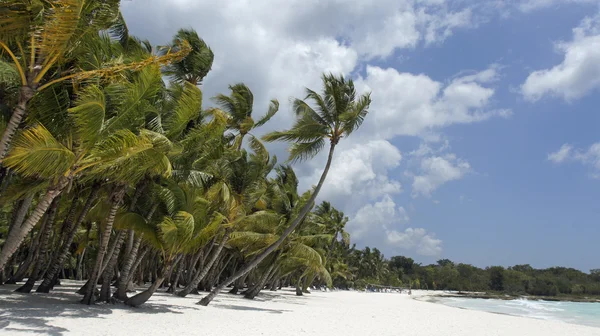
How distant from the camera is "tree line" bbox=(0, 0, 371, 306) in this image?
661 centimetres

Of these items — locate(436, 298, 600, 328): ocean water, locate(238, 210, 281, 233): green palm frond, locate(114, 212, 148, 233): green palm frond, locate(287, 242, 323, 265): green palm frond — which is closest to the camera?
locate(114, 212, 148, 233): green palm frond

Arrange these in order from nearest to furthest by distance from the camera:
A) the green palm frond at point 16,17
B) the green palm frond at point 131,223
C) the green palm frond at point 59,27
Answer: the green palm frond at point 59,27 → the green palm frond at point 16,17 → the green palm frond at point 131,223

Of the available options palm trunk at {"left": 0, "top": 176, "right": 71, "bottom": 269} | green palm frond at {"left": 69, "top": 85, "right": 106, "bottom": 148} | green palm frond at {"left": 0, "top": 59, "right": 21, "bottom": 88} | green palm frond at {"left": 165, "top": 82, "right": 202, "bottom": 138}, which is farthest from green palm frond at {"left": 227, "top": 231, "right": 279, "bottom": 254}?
green palm frond at {"left": 0, "top": 59, "right": 21, "bottom": 88}

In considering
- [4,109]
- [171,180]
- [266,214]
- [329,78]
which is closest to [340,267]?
[266,214]

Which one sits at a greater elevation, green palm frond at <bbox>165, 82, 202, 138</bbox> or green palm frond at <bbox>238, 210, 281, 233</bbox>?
green palm frond at <bbox>165, 82, 202, 138</bbox>

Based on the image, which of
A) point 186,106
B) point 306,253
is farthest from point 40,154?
point 306,253

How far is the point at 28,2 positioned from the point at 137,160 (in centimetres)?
357

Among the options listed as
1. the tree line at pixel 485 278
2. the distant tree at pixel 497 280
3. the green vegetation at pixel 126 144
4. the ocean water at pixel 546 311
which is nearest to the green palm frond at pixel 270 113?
the green vegetation at pixel 126 144

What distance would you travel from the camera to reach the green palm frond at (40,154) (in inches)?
251

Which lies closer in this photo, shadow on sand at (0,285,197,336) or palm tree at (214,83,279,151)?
shadow on sand at (0,285,197,336)

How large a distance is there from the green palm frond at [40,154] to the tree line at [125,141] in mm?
19

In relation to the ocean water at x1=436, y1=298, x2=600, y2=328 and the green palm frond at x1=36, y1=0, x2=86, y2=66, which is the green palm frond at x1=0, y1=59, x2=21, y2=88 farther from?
the ocean water at x1=436, y1=298, x2=600, y2=328

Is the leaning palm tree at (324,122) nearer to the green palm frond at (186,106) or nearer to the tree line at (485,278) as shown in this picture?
the green palm frond at (186,106)

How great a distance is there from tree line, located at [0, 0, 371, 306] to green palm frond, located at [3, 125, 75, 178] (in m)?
0.02
